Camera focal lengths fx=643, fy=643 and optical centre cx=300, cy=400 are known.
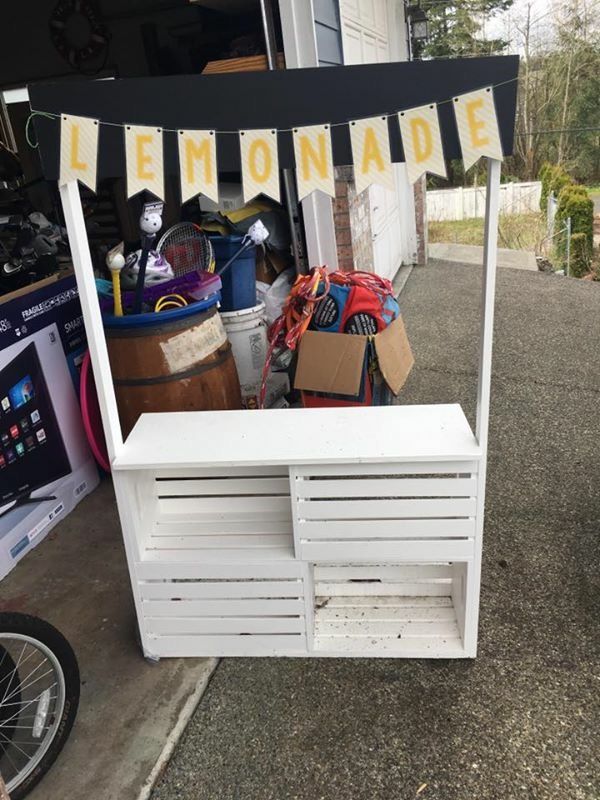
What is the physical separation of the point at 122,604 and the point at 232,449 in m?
0.90

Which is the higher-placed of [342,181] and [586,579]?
[342,181]

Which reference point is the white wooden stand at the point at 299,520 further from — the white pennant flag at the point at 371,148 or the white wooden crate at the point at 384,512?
the white pennant flag at the point at 371,148

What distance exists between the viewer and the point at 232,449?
1995 mm

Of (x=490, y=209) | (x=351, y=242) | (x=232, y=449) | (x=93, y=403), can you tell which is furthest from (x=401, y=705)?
(x=351, y=242)

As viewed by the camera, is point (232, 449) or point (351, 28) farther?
point (351, 28)

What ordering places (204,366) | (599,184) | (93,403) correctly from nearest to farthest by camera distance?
(204,366)
(93,403)
(599,184)

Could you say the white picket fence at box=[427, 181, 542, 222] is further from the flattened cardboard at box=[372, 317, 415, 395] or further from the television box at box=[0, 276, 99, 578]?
the television box at box=[0, 276, 99, 578]

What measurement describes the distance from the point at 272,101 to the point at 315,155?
173mm

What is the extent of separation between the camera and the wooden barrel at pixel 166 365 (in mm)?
2824

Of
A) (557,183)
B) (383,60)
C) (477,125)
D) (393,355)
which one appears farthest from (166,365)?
(557,183)

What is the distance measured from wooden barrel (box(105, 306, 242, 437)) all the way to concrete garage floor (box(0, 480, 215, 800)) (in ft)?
1.93

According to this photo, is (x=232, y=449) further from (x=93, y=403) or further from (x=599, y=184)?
(x=599, y=184)

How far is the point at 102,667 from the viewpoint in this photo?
216 cm

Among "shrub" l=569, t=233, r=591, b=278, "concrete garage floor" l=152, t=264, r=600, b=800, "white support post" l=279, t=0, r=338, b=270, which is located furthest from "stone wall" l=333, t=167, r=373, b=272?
"shrub" l=569, t=233, r=591, b=278
